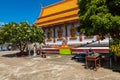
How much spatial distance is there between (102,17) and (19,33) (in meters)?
15.2

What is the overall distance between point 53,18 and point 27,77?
89.9 feet

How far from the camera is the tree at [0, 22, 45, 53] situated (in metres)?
30.9

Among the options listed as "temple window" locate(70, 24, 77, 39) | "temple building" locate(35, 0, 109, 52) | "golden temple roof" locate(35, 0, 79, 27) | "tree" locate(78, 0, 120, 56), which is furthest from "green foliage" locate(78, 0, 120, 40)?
"temple window" locate(70, 24, 77, 39)

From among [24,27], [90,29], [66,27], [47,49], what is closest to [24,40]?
[24,27]

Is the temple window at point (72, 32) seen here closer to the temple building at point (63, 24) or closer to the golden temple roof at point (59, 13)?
the temple building at point (63, 24)

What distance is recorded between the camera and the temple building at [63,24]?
125 ft

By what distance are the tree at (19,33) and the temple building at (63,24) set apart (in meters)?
7.95

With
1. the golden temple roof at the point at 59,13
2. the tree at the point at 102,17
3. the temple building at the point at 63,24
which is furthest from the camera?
the golden temple roof at the point at 59,13

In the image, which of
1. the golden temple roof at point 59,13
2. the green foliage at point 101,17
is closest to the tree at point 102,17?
the green foliage at point 101,17

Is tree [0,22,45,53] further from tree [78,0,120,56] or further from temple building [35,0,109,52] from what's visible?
tree [78,0,120,56]

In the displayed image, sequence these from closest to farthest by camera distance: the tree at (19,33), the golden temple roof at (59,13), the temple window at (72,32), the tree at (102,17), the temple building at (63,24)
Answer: the tree at (102,17), the tree at (19,33), the temple building at (63,24), the temple window at (72,32), the golden temple roof at (59,13)

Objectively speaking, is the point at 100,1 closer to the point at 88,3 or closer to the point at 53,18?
the point at 88,3

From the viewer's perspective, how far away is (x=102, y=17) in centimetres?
1825

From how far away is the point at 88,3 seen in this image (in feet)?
66.0
